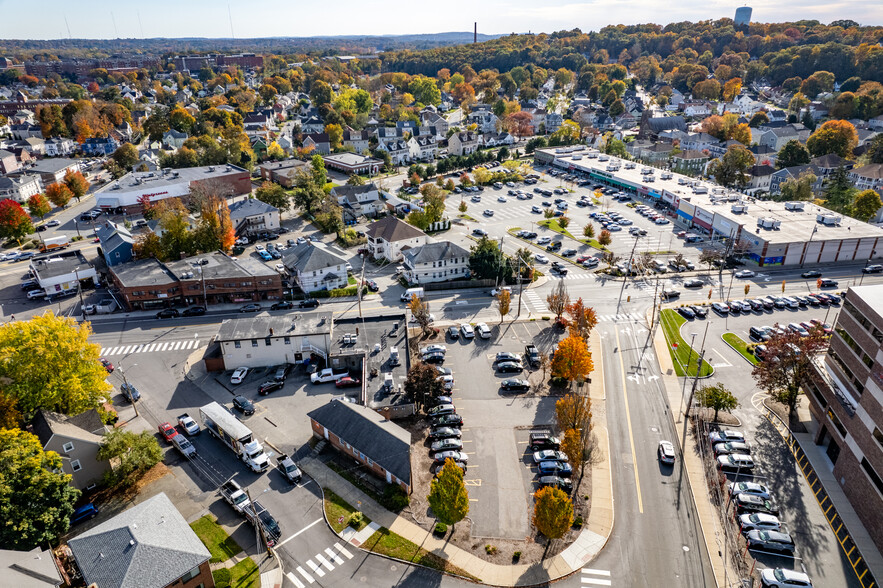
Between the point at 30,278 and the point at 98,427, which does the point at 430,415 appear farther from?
the point at 30,278

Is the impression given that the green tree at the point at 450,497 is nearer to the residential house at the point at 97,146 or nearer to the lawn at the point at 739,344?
the lawn at the point at 739,344

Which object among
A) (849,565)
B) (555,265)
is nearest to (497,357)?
(555,265)

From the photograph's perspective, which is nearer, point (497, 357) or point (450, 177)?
point (497, 357)

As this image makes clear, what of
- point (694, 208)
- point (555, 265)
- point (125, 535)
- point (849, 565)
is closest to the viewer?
point (125, 535)

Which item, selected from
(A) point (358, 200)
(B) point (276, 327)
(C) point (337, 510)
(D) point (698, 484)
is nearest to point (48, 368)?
(B) point (276, 327)

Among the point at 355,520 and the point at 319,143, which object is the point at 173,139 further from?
the point at 355,520

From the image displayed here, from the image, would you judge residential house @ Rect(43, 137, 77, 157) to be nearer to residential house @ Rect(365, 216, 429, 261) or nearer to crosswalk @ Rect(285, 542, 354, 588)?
residential house @ Rect(365, 216, 429, 261)

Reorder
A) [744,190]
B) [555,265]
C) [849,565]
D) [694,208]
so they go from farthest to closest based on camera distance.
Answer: [744,190] → [694,208] → [555,265] → [849,565]
